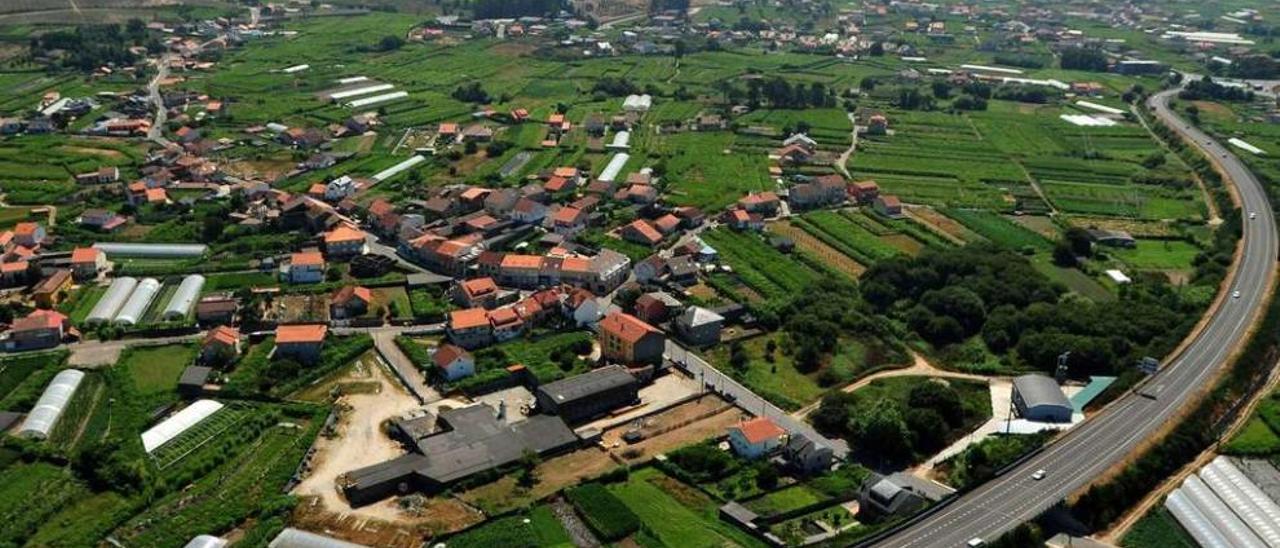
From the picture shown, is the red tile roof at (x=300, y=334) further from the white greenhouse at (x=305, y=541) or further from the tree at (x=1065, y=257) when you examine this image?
the tree at (x=1065, y=257)

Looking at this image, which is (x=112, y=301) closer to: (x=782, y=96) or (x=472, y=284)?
(x=472, y=284)

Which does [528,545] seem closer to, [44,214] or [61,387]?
[61,387]

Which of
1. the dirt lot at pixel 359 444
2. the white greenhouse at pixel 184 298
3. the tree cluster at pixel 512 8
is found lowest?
the dirt lot at pixel 359 444

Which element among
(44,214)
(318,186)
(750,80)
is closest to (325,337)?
(318,186)

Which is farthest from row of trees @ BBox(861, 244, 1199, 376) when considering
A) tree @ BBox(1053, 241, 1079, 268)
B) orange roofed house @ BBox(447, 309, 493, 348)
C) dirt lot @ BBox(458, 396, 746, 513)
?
orange roofed house @ BBox(447, 309, 493, 348)

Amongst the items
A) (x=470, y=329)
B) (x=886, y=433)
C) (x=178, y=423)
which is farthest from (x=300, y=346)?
(x=886, y=433)

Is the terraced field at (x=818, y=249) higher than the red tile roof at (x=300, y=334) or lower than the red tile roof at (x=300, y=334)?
lower

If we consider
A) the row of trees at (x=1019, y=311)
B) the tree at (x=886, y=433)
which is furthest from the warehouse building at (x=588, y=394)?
the row of trees at (x=1019, y=311)
